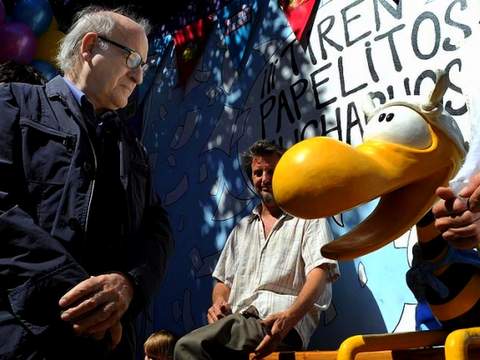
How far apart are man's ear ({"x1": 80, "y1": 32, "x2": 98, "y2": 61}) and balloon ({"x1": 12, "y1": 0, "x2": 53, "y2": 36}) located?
3.10 meters

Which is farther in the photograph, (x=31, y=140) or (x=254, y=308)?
(x=254, y=308)

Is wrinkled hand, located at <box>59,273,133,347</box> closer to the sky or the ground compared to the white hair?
closer to the ground

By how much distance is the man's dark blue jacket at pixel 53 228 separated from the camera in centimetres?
126

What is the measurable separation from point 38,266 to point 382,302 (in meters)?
1.98

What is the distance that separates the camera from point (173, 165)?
14.8 feet

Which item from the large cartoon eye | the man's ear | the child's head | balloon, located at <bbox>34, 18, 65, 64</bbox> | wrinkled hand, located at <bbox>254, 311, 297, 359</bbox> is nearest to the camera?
the large cartoon eye

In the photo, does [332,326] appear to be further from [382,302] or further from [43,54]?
[43,54]

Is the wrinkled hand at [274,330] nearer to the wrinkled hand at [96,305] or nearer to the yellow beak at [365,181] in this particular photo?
the wrinkled hand at [96,305]

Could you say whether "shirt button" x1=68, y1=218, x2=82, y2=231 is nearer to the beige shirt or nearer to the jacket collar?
the jacket collar

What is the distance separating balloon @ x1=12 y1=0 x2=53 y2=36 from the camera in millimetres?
4578

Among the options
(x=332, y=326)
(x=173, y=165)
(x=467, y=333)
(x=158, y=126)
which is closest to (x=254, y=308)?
(x=332, y=326)

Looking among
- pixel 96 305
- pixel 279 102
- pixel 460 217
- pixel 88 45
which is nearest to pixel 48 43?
pixel 279 102

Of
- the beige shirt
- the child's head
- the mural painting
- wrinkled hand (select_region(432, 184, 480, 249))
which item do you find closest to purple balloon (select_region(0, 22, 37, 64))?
the mural painting

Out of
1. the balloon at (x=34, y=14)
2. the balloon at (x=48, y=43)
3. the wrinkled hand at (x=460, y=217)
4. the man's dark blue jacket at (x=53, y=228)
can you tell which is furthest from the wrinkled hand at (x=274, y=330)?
the balloon at (x=34, y=14)
